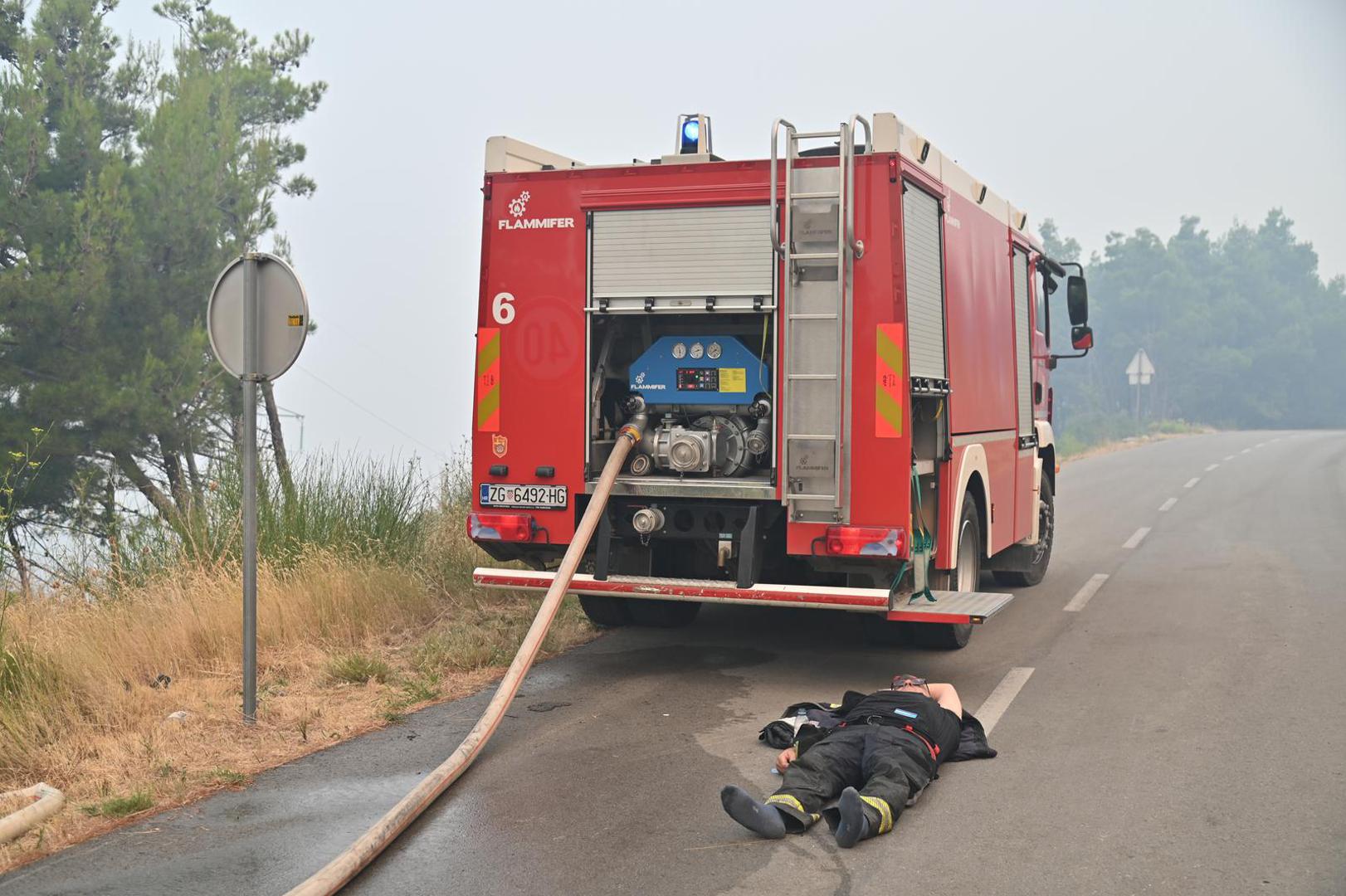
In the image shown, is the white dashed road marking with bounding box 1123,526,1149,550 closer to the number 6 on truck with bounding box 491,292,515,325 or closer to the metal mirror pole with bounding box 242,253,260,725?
the number 6 on truck with bounding box 491,292,515,325

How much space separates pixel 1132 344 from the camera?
104812 millimetres

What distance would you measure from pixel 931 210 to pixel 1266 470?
22.2 metres

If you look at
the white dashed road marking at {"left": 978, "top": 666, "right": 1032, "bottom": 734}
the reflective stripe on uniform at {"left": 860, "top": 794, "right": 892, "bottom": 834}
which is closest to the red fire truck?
the white dashed road marking at {"left": 978, "top": 666, "right": 1032, "bottom": 734}

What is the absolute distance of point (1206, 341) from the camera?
336ft

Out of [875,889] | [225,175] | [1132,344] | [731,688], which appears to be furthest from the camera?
[1132,344]

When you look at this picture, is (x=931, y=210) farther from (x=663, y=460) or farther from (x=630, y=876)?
(x=630, y=876)

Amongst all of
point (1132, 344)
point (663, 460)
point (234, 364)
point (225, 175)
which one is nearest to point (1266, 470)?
point (225, 175)

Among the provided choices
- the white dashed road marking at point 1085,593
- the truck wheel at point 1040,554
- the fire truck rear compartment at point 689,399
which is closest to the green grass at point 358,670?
the fire truck rear compartment at point 689,399

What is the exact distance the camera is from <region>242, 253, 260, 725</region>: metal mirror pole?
686 cm

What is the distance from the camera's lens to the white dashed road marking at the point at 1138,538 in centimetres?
1495

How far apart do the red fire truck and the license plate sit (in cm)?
1

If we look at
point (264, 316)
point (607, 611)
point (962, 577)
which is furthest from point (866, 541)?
point (264, 316)

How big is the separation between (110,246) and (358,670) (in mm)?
16994

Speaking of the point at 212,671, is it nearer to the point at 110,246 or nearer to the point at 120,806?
the point at 120,806
